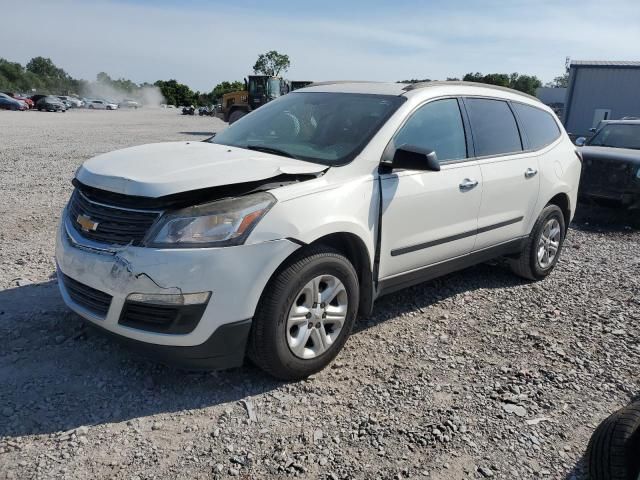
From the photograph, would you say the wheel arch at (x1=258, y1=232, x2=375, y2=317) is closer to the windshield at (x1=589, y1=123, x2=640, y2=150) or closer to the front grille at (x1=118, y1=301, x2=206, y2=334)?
the front grille at (x1=118, y1=301, x2=206, y2=334)

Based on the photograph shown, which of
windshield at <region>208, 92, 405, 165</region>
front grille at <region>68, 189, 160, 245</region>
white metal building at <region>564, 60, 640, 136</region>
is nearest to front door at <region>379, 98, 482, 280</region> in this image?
windshield at <region>208, 92, 405, 165</region>

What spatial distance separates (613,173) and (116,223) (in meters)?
7.40

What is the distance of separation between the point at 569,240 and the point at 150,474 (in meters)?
6.24

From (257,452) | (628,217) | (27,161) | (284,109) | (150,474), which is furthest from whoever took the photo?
(27,161)

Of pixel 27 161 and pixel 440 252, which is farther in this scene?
pixel 27 161

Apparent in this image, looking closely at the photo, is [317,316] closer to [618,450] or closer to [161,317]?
[161,317]

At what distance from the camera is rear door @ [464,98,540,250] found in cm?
425

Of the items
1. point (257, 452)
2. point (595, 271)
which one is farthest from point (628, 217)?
point (257, 452)

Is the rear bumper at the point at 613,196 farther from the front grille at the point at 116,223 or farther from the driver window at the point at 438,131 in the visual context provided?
the front grille at the point at 116,223

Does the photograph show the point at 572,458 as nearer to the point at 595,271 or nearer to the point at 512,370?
the point at 512,370

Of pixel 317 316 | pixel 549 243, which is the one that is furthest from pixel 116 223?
pixel 549 243

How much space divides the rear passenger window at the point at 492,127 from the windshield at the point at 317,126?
829 millimetres

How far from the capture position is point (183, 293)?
271cm

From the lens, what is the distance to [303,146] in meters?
3.69
